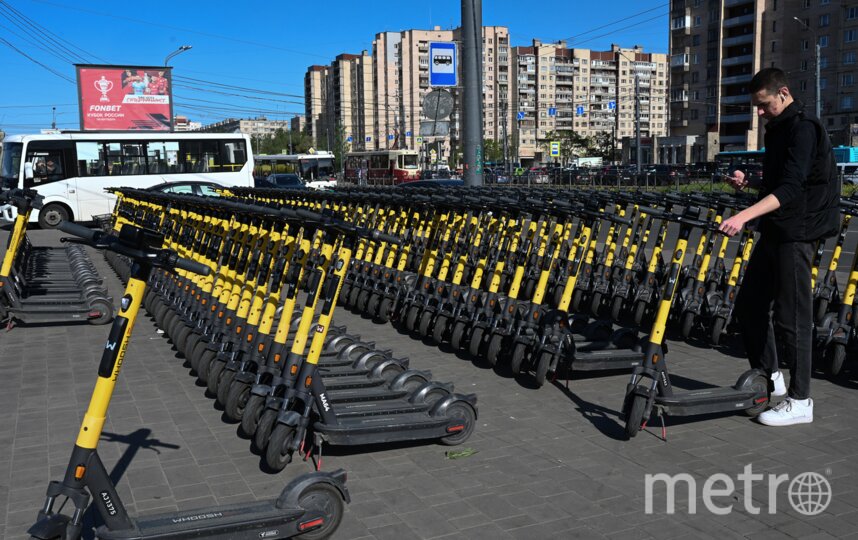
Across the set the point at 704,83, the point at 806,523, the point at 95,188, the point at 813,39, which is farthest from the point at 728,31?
the point at 806,523

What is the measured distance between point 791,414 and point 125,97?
114 ft

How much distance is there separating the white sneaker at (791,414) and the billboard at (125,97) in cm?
3272

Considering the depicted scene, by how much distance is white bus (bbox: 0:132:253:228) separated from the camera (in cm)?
2322

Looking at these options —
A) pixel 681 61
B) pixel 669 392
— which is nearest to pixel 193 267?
pixel 669 392

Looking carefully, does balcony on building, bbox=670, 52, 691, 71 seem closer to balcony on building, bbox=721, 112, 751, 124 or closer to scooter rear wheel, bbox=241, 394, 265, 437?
balcony on building, bbox=721, 112, 751, 124

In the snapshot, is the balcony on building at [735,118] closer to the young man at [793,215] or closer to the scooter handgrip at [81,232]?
the young man at [793,215]

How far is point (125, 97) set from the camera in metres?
35.1

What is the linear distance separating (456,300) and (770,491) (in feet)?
12.3

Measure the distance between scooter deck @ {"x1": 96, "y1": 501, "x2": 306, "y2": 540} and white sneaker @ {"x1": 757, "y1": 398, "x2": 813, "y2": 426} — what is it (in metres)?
3.11

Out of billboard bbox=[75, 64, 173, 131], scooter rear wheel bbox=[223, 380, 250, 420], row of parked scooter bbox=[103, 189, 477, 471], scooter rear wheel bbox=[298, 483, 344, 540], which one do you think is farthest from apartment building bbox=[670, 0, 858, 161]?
scooter rear wheel bbox=[298, 483, 344, 540]

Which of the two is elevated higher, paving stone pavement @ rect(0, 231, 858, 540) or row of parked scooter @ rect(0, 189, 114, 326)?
row of parked scooter @ rect(0, 189, 114, 326)

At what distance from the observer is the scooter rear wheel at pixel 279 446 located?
13.9 feet

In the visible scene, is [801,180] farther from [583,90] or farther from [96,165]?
[583,90]

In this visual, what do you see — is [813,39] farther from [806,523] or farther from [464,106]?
[806,523]
